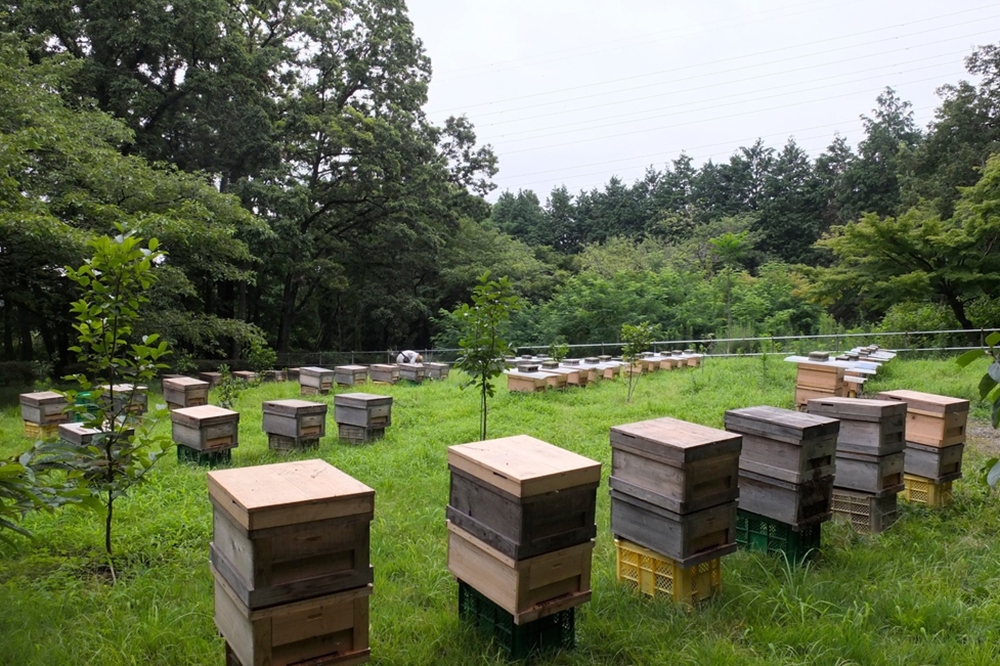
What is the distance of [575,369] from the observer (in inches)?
478

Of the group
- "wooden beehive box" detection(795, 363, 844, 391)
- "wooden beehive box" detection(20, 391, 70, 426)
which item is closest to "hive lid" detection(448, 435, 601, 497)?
"wooden beehive box" detection(795, 363, 844, 391)

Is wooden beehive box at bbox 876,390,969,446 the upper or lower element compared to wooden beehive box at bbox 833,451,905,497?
upper

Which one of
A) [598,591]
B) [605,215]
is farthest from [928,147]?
[598,591]

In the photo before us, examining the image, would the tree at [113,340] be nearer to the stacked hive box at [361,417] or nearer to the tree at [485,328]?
the tree at [485,328]

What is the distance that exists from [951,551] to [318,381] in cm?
1107

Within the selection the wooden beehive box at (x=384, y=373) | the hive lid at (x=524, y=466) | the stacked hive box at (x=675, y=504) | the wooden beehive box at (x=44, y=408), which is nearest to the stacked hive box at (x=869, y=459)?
the stacked hive box at (x=675, y=504)

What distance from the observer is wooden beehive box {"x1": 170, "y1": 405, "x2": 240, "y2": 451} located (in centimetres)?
668

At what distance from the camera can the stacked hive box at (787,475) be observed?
12.8 ft

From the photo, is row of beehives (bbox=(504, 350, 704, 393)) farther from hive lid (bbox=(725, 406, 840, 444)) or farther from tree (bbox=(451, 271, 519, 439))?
hive lid (bbox=(725, 406, 840, 444))

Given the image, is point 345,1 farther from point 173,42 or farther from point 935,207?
point 935,207

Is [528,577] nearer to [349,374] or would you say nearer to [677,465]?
[677,465]

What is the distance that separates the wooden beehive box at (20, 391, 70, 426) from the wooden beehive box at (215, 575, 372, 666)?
23.6 feet

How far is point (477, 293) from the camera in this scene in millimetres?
6516

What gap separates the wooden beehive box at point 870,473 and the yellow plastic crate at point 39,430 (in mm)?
9151
